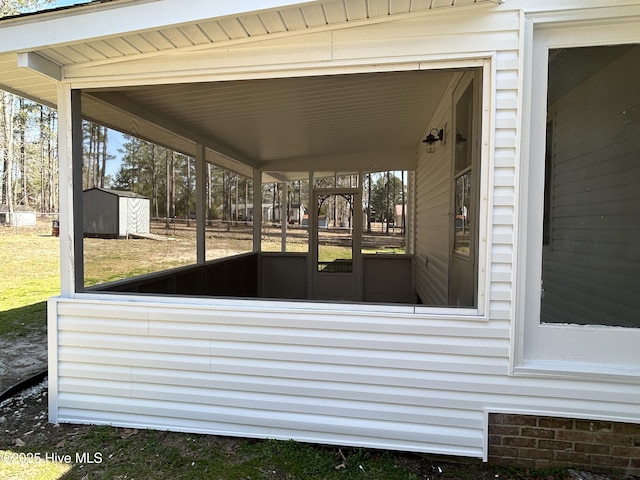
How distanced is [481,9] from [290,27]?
1.15m

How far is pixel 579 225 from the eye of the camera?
235cm

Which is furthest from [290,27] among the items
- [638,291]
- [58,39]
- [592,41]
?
[638,291]

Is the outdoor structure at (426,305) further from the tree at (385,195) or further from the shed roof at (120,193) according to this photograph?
the tree at (385,195)

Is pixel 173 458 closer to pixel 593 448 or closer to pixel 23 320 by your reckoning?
pixel 593 448

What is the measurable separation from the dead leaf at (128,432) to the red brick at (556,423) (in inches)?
108

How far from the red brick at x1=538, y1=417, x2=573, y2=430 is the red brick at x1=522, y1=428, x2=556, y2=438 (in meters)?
0.03

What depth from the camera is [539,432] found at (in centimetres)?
227

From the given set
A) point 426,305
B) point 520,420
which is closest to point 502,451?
point 520,420

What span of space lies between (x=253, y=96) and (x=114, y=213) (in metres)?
1.99

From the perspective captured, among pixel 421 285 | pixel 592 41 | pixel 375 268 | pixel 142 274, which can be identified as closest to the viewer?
pixel 592 41

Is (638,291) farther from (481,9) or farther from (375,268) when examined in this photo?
(375,268)

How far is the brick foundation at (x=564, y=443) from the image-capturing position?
2.20m

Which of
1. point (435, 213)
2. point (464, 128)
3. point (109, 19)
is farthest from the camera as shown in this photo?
point (435, 213)

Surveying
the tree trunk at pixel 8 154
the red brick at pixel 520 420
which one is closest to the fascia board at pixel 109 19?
the red brick at pixel 520 420
